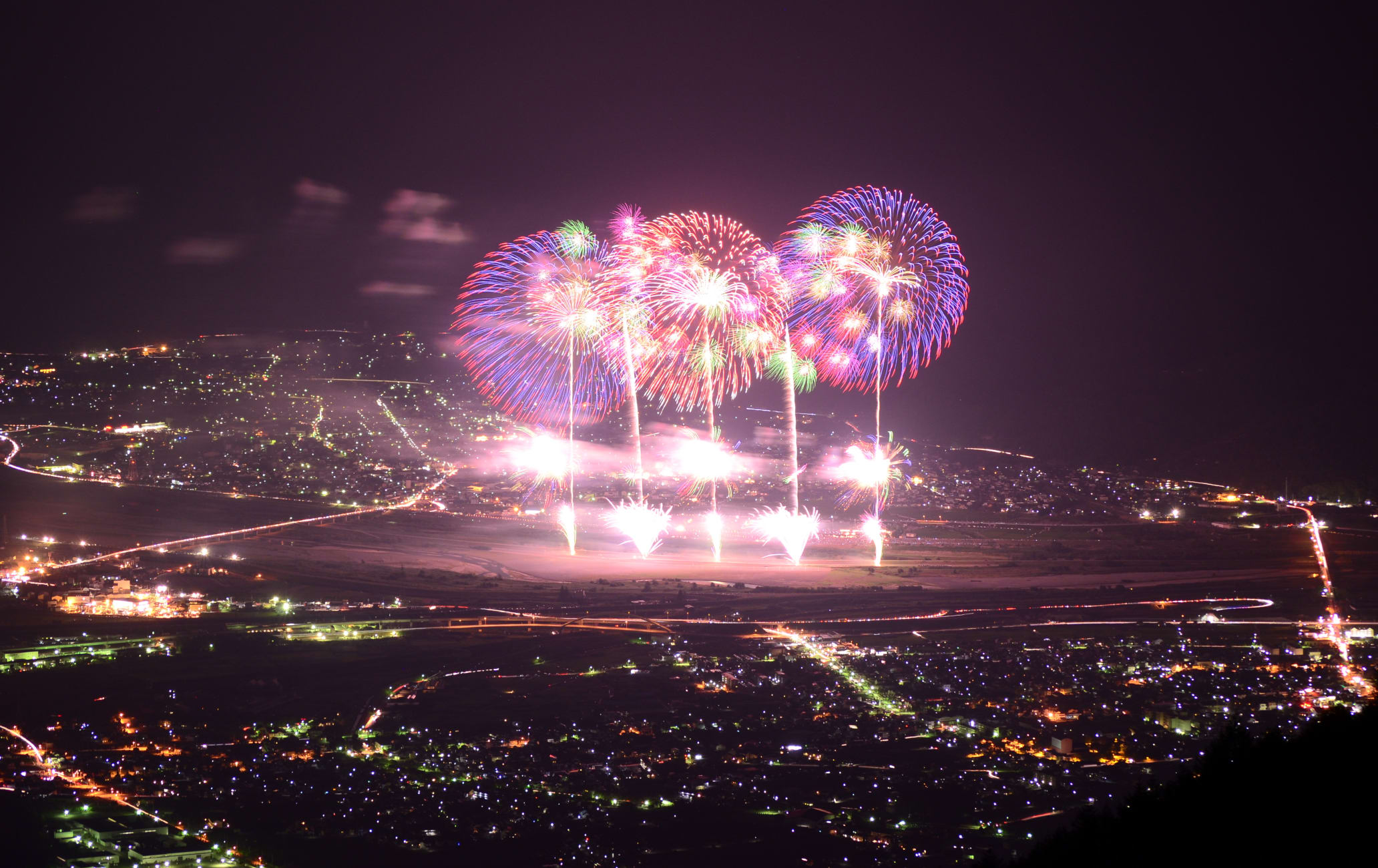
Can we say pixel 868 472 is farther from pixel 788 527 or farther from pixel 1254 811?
pixel 1254 811

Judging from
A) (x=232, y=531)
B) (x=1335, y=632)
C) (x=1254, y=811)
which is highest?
(x=232, y=531)

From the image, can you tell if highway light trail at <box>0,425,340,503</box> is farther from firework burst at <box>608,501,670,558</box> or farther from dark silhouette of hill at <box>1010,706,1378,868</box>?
dark silhouette of hill at <box>1010,706,1378,868</box>

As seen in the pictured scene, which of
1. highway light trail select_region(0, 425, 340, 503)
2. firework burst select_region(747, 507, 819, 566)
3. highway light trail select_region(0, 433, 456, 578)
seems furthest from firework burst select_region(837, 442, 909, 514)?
highway light trail select_region(0, 425, 340, 503)

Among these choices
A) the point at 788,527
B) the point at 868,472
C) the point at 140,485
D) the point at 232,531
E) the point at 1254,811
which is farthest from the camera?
the point at 868,472

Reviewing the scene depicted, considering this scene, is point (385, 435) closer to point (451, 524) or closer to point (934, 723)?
point (451, 524)

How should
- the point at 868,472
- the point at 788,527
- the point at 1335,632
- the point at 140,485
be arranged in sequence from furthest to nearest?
the point at 868,472
the point at 140,485
the point at 788,527
the point at 1335,632

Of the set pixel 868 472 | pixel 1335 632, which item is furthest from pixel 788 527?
pixel 868 472

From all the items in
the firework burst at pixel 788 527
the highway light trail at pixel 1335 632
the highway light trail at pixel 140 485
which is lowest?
the highway light trail at pixel 1335 632

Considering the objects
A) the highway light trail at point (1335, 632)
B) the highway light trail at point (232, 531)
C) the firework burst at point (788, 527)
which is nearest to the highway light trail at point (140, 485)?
the highway light trail at point (232, 531)

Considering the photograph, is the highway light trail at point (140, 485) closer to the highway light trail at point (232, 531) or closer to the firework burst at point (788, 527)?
the highway light trail at point (232, 531)

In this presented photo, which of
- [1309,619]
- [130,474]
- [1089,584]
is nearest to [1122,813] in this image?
[1309,619]

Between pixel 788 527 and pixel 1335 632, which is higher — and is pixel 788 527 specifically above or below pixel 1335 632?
Answer: above
